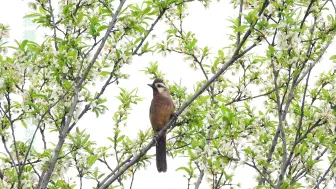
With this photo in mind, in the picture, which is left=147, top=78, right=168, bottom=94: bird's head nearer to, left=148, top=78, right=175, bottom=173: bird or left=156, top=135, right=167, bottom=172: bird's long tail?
left=148, top=78, right=175, bottom=173: bird

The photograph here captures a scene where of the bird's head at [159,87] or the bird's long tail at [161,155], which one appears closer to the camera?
the bird's long tail at [161,155]

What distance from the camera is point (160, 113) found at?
4.98 m

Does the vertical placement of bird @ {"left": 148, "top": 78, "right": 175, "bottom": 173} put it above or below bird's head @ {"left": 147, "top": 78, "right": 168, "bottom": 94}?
below

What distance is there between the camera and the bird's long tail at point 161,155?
4969 millimetres

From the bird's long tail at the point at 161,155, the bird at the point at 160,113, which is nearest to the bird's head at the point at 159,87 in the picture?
the bird at the point at 160,113

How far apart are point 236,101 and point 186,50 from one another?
0.76 m

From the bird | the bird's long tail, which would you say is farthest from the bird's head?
the bird's long tail

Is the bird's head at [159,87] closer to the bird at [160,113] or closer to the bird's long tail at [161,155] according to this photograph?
the bird at [160,113]

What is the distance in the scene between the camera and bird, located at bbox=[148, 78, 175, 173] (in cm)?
492

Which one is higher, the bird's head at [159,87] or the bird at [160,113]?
the bird's head at [159,87]

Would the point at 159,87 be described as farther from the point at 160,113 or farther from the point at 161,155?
the point at 161,155

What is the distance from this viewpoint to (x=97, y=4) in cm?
481

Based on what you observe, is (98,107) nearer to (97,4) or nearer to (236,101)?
(97,4)

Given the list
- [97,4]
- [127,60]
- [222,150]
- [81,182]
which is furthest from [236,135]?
[97,4]
